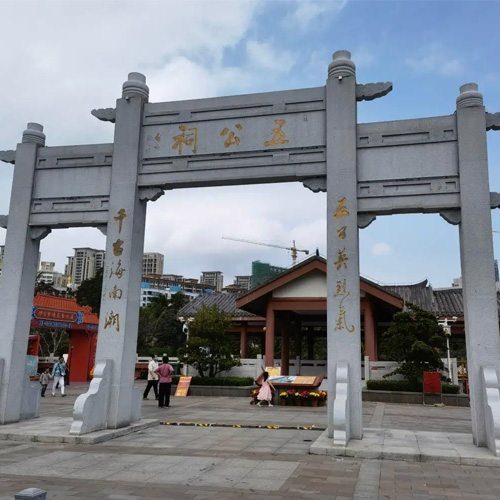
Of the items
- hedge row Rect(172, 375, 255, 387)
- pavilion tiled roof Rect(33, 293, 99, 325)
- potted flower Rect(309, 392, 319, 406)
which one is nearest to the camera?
potted flower Rect(309, 392, 319, 406)

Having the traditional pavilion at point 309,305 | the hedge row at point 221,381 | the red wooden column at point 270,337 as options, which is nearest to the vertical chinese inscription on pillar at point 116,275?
the hedge row at point 221,381

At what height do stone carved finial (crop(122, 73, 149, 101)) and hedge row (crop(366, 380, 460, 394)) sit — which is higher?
stone carved finial (crop(122, 73, 149, 101))

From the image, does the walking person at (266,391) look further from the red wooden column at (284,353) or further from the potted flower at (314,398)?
the red wooden column at (284,353)

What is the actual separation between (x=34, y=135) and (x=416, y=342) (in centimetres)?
1396

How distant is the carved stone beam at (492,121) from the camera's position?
9.30 metres

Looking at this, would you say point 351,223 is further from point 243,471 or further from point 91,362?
point 91,362

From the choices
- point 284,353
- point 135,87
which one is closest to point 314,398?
point 284,353

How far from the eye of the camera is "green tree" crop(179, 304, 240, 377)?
20.9 m

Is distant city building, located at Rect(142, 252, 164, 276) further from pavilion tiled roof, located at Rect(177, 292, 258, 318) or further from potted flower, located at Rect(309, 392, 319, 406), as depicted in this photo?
potted flower, located at Rect(309, 392, 319, 406)

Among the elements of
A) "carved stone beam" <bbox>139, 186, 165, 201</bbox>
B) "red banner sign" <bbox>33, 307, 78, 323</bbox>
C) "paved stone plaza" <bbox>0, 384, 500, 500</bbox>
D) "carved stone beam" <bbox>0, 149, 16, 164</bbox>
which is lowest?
"paved stone plaza" <bbox>0, 384, 500, 500</bbox>

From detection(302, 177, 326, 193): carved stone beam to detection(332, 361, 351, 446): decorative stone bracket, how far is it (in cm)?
328

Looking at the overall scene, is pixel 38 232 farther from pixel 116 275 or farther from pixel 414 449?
pixel 414 449

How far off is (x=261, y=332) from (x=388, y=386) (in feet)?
41.8

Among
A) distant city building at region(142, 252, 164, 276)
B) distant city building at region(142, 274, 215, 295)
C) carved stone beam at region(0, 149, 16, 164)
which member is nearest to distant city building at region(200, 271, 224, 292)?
distant city building at region(142, 252, 164, 276)
